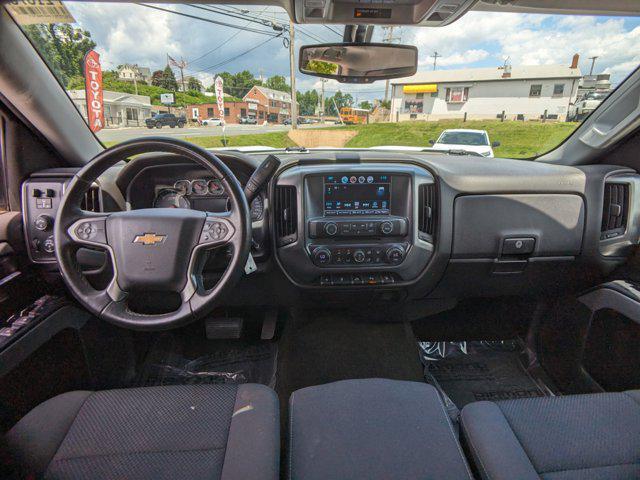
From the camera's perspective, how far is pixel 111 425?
1.39m

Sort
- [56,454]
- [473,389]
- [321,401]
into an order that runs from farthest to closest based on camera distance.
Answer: [473,389]
[321,401]
[56,454]

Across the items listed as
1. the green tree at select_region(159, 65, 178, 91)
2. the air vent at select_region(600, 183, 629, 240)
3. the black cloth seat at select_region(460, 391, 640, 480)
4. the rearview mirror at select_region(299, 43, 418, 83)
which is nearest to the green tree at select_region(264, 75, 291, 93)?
the green tree at select_region(159, 65, 178, 91)

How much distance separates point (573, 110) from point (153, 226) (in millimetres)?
2941

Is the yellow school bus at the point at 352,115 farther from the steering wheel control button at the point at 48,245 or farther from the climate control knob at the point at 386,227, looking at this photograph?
the steering wheel control button at the point at 48,245

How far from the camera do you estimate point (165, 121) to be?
103 inches

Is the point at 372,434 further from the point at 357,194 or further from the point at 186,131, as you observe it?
the point at 186,131

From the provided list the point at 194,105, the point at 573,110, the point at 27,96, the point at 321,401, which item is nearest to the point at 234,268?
the point at 321,401

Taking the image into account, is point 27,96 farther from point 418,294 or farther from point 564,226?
point 564,226

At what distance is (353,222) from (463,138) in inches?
196

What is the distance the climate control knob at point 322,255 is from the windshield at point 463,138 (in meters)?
4.45

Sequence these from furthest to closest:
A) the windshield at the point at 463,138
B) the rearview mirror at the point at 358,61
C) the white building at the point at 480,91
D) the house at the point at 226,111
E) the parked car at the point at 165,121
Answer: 1. the white building at the point at 480,91
2. the windshield at the point at 463,138
3. the house at the point at 226,111
4. the parked car at the point at 165,121
5. the rearview mirror at the point at 358,61

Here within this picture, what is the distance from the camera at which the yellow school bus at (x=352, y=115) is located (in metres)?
3.78

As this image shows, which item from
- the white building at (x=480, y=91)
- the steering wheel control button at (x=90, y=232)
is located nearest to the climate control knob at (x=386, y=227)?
the steering wheel control button at (x=90, y=232)

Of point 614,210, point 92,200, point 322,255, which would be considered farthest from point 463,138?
point 92,200
